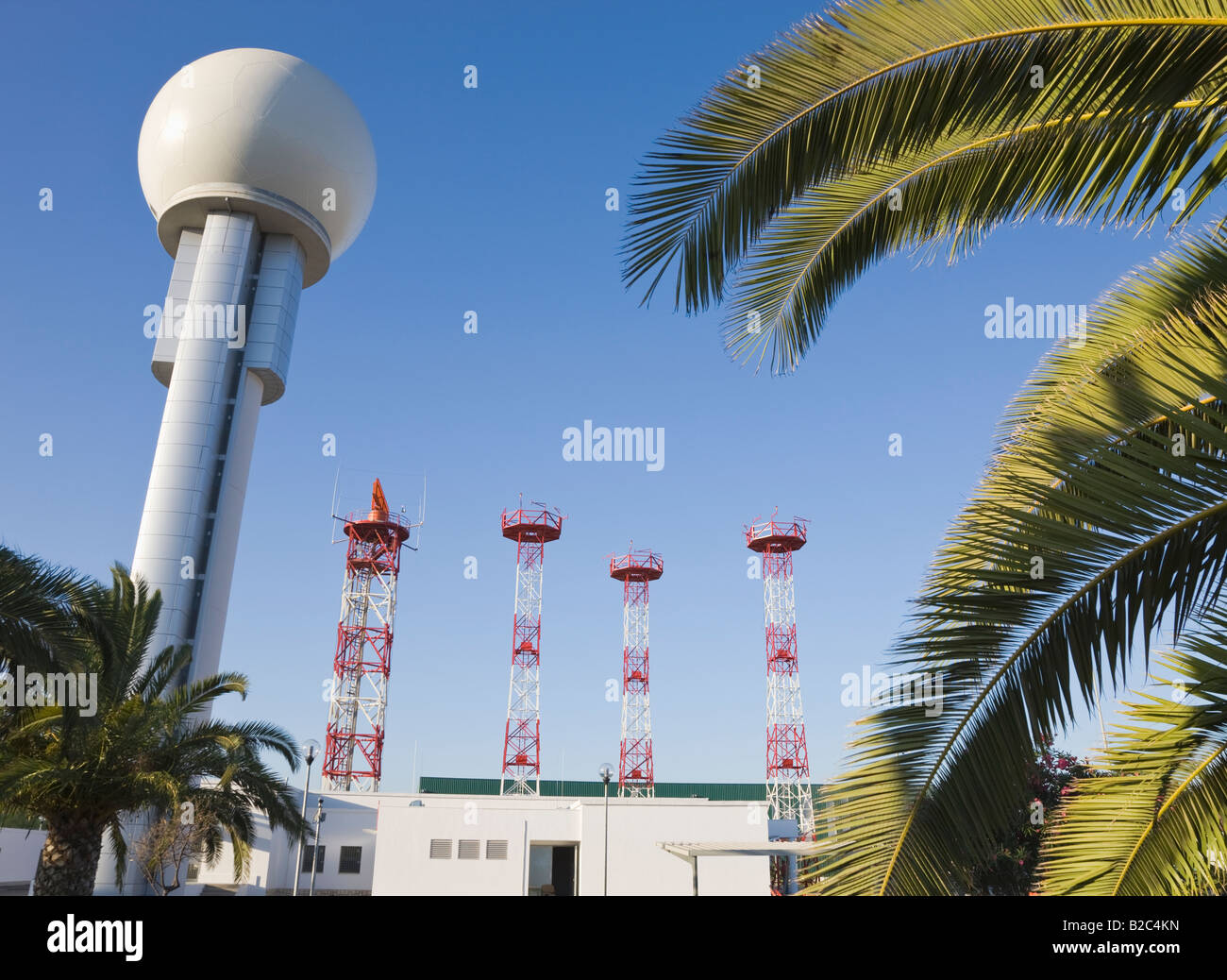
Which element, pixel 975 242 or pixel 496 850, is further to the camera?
pixel 496 850

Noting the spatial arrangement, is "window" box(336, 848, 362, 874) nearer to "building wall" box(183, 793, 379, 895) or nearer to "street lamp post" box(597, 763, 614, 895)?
"building wall" box(183, 793, 379, 895)

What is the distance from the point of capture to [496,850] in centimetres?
3150

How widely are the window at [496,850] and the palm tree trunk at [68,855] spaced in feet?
53.1

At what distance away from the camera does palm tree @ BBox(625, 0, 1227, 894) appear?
3.49 metres

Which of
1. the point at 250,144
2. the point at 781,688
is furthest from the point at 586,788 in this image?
the point at 250,144

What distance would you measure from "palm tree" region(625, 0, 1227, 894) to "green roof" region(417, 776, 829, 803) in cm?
4754

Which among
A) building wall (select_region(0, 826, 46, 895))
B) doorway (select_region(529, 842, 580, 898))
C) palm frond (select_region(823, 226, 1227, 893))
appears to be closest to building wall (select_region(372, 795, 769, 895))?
doorway (select_region(529, 842, 580, 898))

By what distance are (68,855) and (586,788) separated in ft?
131

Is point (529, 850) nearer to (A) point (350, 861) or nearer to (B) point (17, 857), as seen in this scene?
(A) point (350, 861)

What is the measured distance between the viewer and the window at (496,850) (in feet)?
103

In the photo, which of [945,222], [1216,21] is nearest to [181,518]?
[945,222]

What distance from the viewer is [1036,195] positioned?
5.10 m
